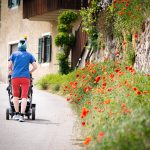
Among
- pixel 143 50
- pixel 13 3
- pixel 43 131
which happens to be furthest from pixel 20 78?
pixel 13 3

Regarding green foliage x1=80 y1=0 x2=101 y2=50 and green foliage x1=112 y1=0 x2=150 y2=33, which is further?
green foliage x1=80 y1=0 x2=101 y2=50

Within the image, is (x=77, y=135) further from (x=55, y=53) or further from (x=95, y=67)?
(x=55, y=53)

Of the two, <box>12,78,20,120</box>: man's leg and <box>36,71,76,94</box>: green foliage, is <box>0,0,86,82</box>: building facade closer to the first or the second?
<box>36,71,76,94</box>: green foliage

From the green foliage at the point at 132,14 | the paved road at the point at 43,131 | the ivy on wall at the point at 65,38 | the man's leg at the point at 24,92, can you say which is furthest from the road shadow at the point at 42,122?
the ivy on wall at the point at 65,38

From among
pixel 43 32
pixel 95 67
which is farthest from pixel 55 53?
pixel 95 67

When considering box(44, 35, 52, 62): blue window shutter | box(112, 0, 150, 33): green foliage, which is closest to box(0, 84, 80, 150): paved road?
box(112, 0, 150, 33): green foliage

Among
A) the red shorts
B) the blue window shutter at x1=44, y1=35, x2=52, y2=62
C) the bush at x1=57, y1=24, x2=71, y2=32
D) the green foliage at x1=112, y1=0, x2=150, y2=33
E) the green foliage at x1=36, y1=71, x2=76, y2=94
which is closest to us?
the red shorts

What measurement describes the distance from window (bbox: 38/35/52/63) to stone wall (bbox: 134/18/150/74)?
1358cm

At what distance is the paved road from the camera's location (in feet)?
31.5

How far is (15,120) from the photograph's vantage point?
13.3 m

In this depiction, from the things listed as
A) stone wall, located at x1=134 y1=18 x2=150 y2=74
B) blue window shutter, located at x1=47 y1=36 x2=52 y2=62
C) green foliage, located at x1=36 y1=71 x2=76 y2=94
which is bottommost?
green foliage, located at x1=36 y1=71 x2=76 y2=94

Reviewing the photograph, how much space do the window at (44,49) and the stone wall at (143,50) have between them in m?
13.6

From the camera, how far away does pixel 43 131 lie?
37.5 ft

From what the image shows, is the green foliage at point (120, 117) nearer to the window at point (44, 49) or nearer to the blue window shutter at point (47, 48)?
the blue window shutter at point (47, 48)
